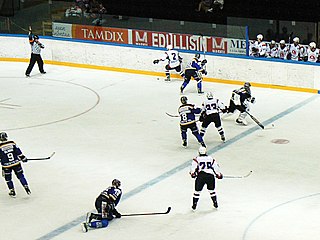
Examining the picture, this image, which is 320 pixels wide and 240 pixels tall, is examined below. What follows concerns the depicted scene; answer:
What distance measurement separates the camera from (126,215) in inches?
495

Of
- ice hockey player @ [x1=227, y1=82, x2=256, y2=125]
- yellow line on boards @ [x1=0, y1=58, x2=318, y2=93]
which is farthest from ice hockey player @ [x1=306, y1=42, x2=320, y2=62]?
ice hockey player @ [x1=227, y1=82, x2=256, y2=125]

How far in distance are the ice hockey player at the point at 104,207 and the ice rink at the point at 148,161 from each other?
131 millimetres

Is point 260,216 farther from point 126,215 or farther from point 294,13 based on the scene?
point 294,13

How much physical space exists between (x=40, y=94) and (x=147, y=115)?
11.7ft

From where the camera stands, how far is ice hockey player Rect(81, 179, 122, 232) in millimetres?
12188

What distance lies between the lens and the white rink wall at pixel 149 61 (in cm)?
1991

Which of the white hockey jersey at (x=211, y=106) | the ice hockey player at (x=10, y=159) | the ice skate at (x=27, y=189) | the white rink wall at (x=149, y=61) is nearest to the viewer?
the ice hockey player at (x=10, y=159)

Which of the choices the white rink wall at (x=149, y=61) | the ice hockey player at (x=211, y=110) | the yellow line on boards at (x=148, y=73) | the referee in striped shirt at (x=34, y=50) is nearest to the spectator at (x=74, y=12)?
the white rink wall at (x=149, y=61)

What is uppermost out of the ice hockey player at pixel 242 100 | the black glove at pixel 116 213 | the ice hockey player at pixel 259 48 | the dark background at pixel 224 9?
the dark background at pixel 224 9

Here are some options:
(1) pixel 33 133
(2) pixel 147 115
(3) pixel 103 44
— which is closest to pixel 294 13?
(3) pixel 103 44

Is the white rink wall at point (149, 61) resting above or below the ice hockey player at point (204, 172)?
above

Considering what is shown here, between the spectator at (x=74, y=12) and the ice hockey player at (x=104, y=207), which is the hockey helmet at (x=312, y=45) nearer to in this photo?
the spectator at (x=74, y=12)

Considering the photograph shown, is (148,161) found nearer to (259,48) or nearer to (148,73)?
(259,48)

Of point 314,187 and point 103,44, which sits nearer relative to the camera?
point 314,187
